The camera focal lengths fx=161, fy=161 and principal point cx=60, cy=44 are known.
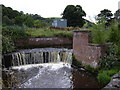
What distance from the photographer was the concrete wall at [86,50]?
789 cm

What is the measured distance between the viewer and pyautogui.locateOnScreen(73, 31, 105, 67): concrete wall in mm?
7891

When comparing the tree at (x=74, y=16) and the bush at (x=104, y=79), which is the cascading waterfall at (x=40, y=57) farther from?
the tree at (x=74, y=16)

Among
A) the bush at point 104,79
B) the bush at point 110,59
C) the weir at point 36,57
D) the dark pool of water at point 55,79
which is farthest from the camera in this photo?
the weir at point 36,57

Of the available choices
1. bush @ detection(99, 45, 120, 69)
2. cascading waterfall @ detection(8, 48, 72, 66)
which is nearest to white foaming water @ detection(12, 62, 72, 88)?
bush @ detection(99, 45, 120, 69)

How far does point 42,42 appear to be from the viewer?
19.3 m

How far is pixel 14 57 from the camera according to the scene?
11.0 meters

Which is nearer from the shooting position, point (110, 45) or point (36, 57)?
point (110, 45)

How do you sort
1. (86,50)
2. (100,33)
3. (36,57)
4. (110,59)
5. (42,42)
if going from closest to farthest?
(110,59) < (100,33) < (86,50) < (36,57) < (42,42)

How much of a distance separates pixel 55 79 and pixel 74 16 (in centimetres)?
3045

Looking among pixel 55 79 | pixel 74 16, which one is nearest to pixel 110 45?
pixel 55 79

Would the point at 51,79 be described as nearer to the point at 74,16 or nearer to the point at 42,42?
the point at 42,42

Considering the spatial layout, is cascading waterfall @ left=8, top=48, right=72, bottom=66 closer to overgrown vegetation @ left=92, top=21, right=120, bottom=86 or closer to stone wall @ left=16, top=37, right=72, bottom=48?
overgrown vegetation @ left=92, top=21, right=120, bottom=86

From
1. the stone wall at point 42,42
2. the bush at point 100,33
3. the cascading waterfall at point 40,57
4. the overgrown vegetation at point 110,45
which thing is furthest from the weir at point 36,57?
the stone wall at point 42,42

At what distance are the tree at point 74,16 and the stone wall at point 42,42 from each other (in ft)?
51.3
